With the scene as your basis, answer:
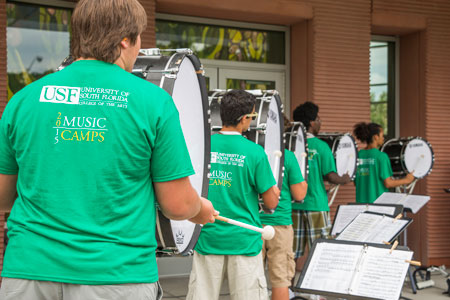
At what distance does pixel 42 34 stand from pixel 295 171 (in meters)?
3.20

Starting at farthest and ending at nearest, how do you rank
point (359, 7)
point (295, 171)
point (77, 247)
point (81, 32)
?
point (359, 7), point (295, 171), point (81, 32), point (77, 247)

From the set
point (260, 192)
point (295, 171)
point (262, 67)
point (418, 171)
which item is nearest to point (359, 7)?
point (262, 67)

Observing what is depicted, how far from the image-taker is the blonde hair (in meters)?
1.80

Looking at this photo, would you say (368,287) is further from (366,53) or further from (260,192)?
(366,53)

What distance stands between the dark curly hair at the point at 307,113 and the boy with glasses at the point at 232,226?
251 centimetres

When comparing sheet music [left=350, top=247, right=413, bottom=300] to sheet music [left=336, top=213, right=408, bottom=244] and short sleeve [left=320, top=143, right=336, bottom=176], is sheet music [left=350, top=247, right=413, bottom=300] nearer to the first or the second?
sheet music [left=336, top=213, right=408, bottom=244]

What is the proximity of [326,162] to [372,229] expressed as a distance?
1793mm

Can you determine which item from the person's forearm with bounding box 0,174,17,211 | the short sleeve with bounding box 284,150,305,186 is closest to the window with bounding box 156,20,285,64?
the short sleeve with bounding box 284,150,305,186

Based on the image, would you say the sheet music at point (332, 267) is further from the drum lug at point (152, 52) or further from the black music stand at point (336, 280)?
the drum lug at point (152, 52)

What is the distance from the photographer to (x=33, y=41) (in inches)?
263

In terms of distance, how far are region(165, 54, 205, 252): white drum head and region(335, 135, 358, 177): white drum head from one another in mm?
4151

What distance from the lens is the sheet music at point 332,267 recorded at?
3588 millimetres

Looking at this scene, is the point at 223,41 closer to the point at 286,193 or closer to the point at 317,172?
the point at 317,172

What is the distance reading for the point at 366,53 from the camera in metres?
7.95
